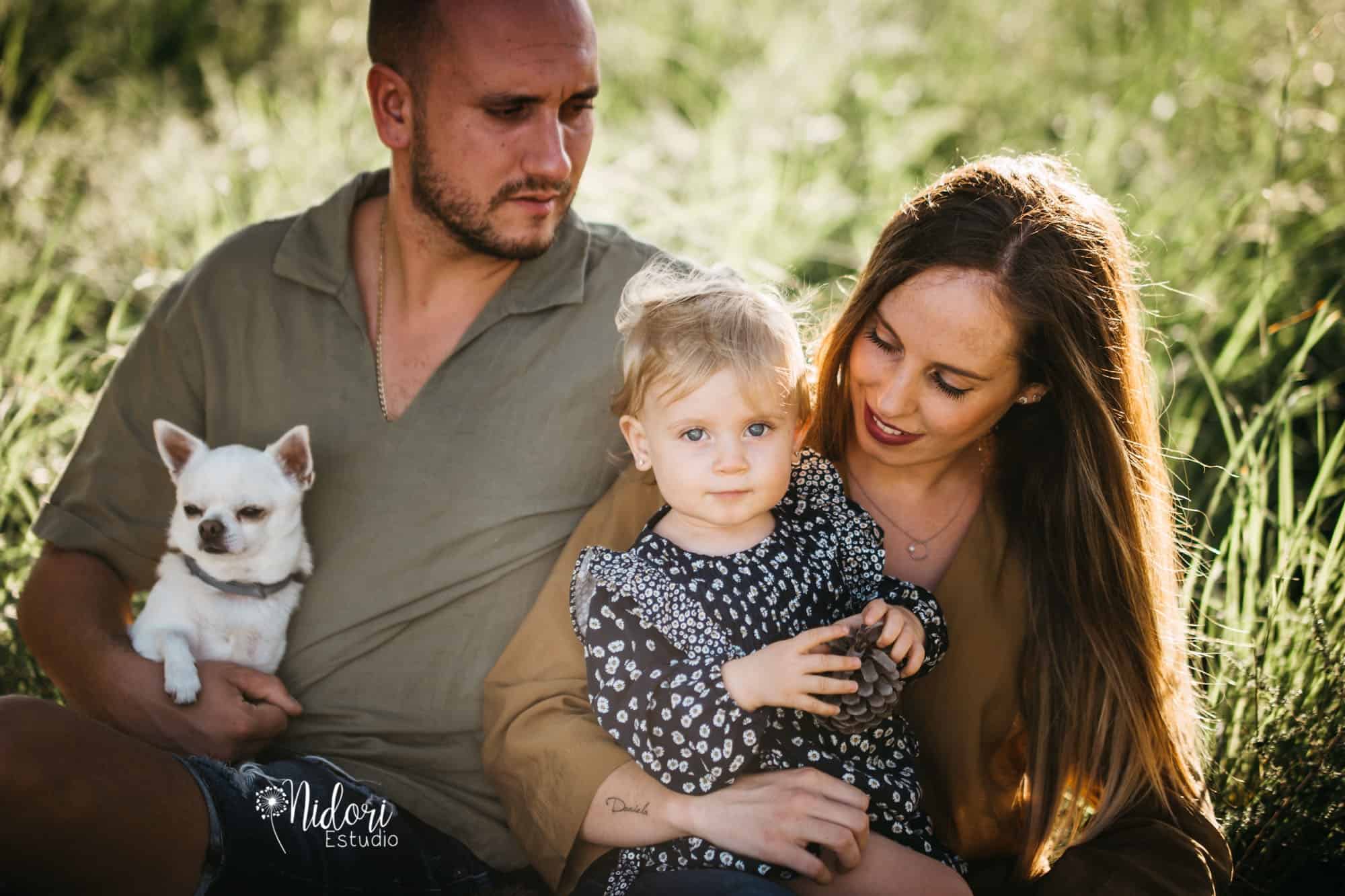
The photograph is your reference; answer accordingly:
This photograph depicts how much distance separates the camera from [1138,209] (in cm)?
509

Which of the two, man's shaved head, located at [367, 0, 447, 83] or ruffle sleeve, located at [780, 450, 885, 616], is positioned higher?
man's shaved head, located at [367, 0, 447, 83]

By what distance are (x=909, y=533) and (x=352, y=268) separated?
5.20 ft

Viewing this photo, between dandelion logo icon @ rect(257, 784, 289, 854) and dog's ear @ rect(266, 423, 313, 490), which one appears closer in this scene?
dandelion logo icon @ rect(257, 784, 289, 854)

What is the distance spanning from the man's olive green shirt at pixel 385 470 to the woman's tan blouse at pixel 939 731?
0.50 ft

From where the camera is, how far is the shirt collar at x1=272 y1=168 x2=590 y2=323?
9.20ft

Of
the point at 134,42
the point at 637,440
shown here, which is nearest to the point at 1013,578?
the point at 637,440

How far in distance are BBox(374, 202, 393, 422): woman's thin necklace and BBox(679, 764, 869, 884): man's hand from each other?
49.2 inches

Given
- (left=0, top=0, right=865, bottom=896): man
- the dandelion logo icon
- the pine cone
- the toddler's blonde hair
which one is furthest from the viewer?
(left=0, top=0, right=865, bottom=896): man

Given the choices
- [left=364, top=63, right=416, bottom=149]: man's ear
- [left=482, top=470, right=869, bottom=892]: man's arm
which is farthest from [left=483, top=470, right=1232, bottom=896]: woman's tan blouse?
[left=364, top=63, right=416, bottom=149]: man's ear

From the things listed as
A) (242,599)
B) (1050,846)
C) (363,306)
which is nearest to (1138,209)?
(1050,846)

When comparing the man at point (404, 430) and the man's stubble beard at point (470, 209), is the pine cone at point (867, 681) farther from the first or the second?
the man's stubble beard at point (470, 209)

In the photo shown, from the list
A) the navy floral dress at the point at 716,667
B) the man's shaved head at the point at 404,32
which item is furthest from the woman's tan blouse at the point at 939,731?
the man's shaved head at the point at 404,32

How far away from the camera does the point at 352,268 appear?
288 cm

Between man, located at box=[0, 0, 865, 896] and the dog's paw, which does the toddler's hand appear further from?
the dog's paw
